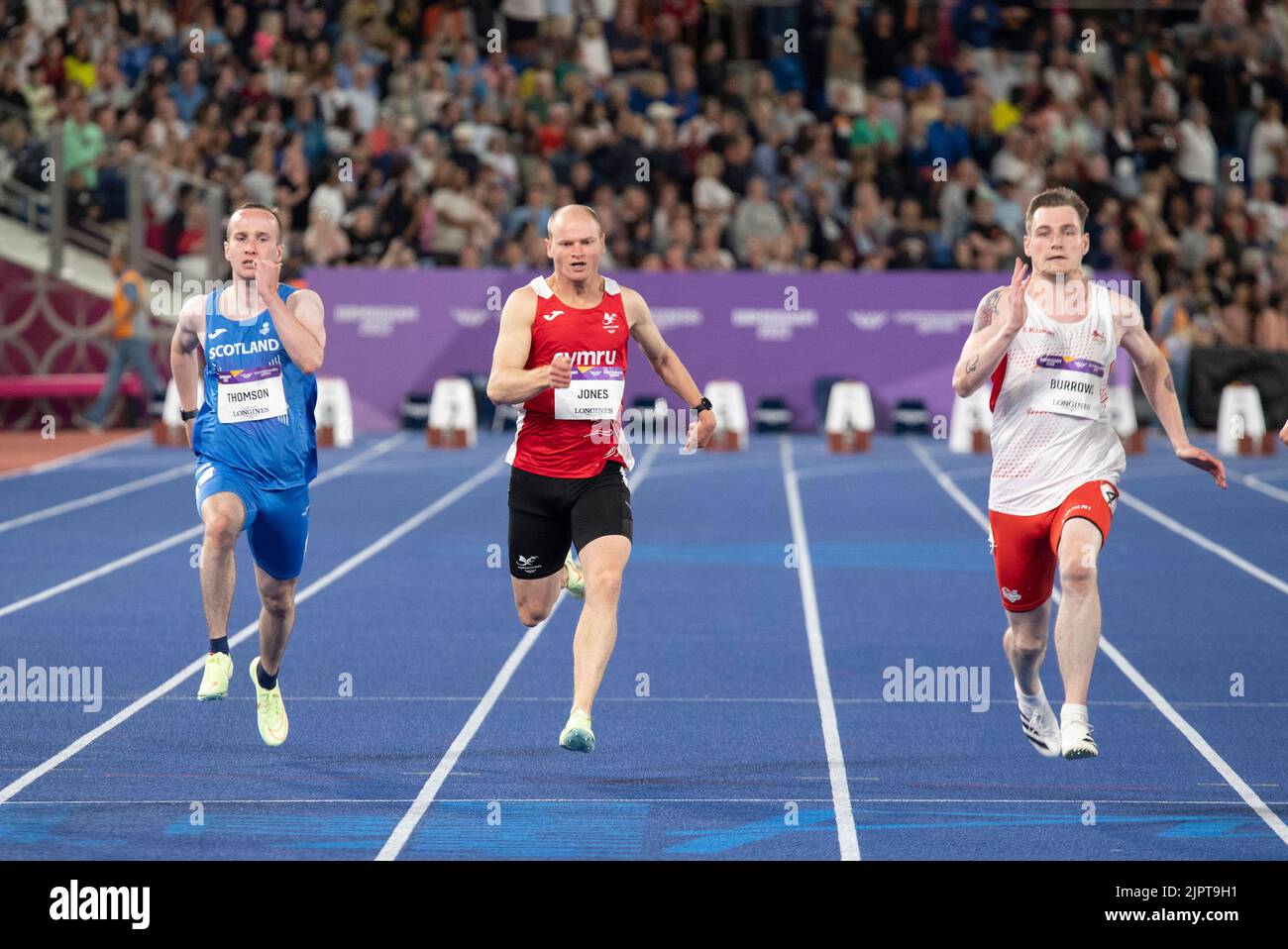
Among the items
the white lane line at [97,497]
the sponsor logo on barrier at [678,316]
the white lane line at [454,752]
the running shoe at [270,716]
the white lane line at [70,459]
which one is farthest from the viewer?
the sponsor logo on barrier at [678,316]

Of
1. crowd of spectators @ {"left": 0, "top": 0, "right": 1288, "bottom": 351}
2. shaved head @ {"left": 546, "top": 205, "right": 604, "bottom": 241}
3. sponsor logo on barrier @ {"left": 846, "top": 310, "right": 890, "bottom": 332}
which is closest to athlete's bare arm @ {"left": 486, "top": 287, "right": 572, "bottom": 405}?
shaved head @ {"left": 546, "top": 205, "right": 604, "bottom": 241}

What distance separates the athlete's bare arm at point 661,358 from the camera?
23.8 ft

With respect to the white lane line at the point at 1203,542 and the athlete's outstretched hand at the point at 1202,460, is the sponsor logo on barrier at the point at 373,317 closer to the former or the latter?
the white lane line at the point at 1203,542

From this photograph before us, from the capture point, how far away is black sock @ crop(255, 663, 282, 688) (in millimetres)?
7512

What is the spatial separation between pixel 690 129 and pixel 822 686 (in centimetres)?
1605

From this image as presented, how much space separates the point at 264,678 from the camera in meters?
7.52

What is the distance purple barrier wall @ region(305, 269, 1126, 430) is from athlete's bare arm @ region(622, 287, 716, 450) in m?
14.4

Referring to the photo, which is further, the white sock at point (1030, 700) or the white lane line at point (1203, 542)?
the white lane line at point (1203, 542)

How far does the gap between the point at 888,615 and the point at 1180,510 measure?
19.9ft

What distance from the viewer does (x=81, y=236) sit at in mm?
23047

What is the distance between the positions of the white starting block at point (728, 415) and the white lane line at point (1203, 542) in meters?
4.77

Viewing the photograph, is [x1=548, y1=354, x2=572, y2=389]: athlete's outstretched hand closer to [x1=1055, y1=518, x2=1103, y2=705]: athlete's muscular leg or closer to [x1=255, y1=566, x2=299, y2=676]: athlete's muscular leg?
[x1=255, y1=566, x2=299, y2=676]: athlete's muscular leg

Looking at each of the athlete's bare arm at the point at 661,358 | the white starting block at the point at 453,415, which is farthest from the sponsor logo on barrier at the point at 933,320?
the athlete's bare arm at the point at 661,358

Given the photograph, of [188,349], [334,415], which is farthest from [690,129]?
[188,349]
